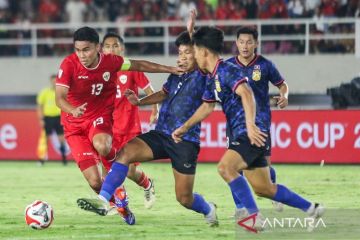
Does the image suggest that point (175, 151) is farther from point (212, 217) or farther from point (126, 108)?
point (126, 108)

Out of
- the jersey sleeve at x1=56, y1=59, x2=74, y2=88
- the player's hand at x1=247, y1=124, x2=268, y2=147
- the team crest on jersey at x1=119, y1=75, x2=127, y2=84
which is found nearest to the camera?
the player's hand at x1=247, y1=124, x2=268, y2=147

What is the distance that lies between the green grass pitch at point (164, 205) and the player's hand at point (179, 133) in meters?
1.02

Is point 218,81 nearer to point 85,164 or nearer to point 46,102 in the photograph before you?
point 85,164

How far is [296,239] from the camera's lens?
10484 millimetres

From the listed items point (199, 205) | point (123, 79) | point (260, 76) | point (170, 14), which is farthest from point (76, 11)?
point (199, 205)

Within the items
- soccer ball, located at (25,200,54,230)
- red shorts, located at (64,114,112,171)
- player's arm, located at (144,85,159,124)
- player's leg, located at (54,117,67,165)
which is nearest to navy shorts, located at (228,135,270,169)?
red shorts, located at (64,114,112,171)

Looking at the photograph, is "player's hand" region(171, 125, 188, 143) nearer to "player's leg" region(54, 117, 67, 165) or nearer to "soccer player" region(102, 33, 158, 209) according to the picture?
"soccer player" region(102, 33, 158, 209)

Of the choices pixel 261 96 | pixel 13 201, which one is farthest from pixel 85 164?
pixel 13 201

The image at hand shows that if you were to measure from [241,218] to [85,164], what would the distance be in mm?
2239

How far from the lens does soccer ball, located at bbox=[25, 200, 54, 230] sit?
37.4 feet

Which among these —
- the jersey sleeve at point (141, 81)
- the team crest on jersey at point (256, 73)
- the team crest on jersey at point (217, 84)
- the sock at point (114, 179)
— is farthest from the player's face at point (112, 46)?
the team crest on jersey at point (217, 84)

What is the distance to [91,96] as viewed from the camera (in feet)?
39.9

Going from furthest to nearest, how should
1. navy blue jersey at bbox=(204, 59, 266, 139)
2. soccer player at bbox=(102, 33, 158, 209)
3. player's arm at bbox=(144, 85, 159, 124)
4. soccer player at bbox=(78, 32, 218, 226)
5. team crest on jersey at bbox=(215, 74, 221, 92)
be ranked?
soccer player at bbox=(102, 33, 158, 209) < player's arm at bbox=(144, 85, 159, 124) < soccer player at bbox=(78, 32, 218, 226) < team crest on jersey at bbox=(215, 74, 221, 92) < navy blue jersey at bbox=(204, 59, 266, 139)

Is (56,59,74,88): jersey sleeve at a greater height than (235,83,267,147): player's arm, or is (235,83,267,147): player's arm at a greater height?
(56,59,74,88): jersey sleeve
